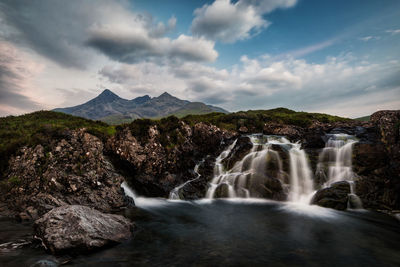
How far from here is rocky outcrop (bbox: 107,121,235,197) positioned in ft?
66.7

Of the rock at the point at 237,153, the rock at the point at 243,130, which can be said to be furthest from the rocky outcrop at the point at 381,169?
the rock at the point at 243,130

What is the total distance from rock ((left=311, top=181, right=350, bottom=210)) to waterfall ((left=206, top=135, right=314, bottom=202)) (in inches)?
51.4

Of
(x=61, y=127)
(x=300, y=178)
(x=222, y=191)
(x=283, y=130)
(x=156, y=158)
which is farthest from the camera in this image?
(x=283, y=130)

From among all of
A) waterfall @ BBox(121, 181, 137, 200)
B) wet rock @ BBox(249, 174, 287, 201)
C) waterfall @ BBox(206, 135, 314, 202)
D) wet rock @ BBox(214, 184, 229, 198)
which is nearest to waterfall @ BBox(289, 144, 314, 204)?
waterfall @ BBox(206, 135, 314, 202)

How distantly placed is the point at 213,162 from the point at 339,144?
14249 millimetres

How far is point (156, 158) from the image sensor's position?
841 inches

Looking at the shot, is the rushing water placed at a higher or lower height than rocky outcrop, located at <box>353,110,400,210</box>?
lower

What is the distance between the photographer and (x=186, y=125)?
26.8m

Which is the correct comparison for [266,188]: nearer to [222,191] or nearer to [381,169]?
[222,191]

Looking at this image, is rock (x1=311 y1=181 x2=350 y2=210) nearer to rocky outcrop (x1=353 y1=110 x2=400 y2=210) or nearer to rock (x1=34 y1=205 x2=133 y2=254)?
rocky outcrop (x1=353 y1=110 x2=400 y2=210)

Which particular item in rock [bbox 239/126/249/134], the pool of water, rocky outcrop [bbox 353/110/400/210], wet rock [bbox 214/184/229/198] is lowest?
the pool of water

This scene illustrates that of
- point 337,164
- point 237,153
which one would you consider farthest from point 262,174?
point 337,164

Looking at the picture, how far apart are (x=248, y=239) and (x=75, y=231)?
29.4 ft

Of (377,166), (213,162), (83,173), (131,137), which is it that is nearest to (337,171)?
(377,166)
